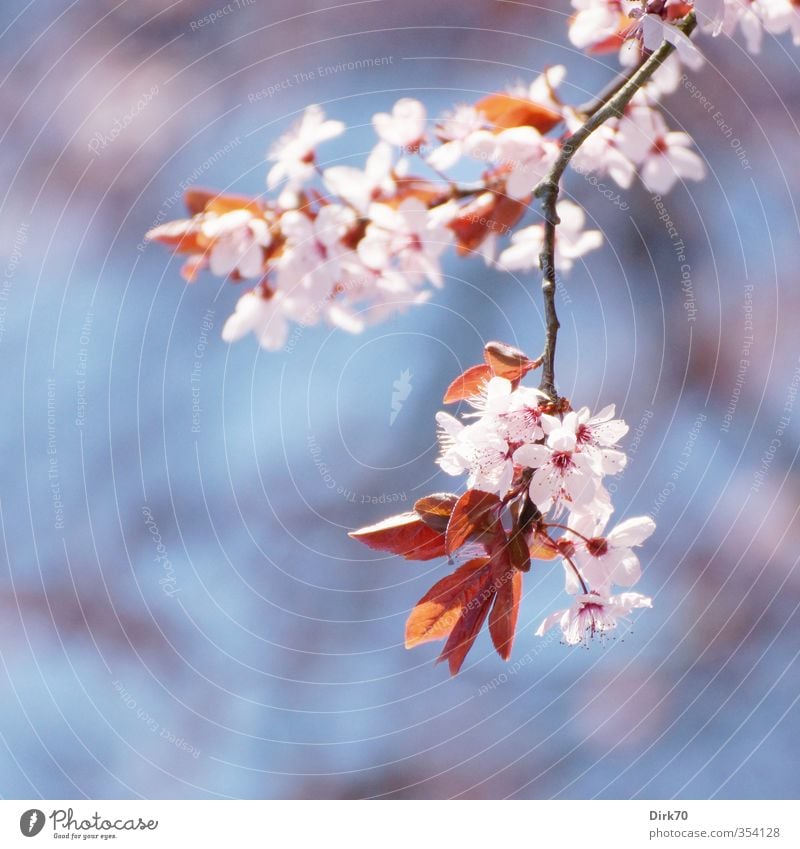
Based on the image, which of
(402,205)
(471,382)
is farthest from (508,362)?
(402,205)

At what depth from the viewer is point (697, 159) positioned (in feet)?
2.00

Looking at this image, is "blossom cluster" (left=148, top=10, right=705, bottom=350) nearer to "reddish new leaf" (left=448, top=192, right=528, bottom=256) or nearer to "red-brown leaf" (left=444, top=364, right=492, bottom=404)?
"reddish new leaf" (left=448, top=192, right=528, bottom=256)

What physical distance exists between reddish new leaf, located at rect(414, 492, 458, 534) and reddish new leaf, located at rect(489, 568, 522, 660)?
0.16 ft

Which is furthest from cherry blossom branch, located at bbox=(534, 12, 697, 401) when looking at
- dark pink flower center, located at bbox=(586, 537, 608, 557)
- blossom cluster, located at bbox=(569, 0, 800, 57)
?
dark pink flower center, located at bbox=(586, 537, 608, 557)

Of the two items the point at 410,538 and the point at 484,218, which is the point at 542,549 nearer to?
the point at 410,538

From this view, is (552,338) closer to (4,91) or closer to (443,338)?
(443,338)

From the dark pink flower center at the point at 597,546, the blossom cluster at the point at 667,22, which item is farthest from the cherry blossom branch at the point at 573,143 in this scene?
the dark pink flower center at the point at 597,546

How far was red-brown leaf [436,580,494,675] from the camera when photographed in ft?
1.52

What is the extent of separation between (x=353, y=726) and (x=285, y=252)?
0.37 m

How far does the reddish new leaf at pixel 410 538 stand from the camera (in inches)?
18.0

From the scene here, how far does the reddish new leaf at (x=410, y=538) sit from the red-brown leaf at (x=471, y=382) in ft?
0.28

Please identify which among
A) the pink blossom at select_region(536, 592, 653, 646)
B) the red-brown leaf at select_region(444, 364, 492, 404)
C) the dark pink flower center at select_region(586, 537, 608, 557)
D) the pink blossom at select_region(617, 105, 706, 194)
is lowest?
the pink blossom at select_region(536, 592, 653, 646)

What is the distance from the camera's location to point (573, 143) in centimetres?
53

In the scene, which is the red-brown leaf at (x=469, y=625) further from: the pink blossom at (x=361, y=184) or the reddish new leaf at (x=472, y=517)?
the pink blossom at (x=361, y=184)
